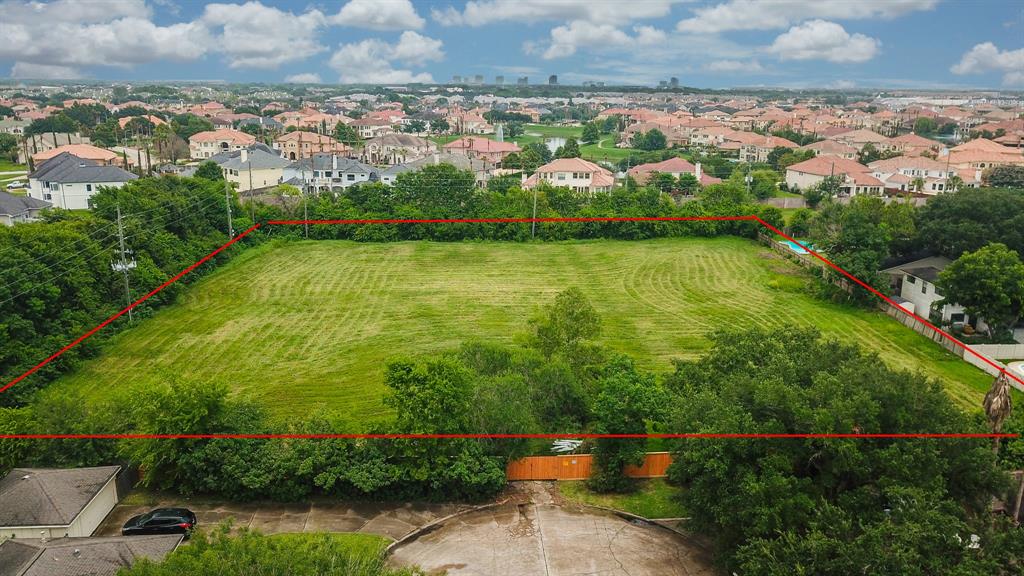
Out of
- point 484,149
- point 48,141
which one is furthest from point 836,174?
point 48,141

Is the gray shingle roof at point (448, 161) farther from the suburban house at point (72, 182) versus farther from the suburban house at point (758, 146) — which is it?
the suburban house at point (758, 146)

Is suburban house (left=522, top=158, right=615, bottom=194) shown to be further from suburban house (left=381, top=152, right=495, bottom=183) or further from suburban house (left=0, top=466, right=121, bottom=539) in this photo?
suburban house (left=0, top=466, right=121, bottom=539)

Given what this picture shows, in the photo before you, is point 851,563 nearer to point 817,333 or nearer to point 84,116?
point 817,333

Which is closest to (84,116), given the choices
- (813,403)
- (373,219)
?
(373,219)

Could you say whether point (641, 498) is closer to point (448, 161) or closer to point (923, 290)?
point (923, 290)

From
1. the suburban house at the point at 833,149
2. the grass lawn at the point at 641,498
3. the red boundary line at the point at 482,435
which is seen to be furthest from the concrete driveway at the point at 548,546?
the suburban house at the point at 833,149

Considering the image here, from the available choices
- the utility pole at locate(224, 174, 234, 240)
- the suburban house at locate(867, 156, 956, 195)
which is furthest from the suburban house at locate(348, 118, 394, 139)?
the utility pole at locate(224, 174, 234, 240)
